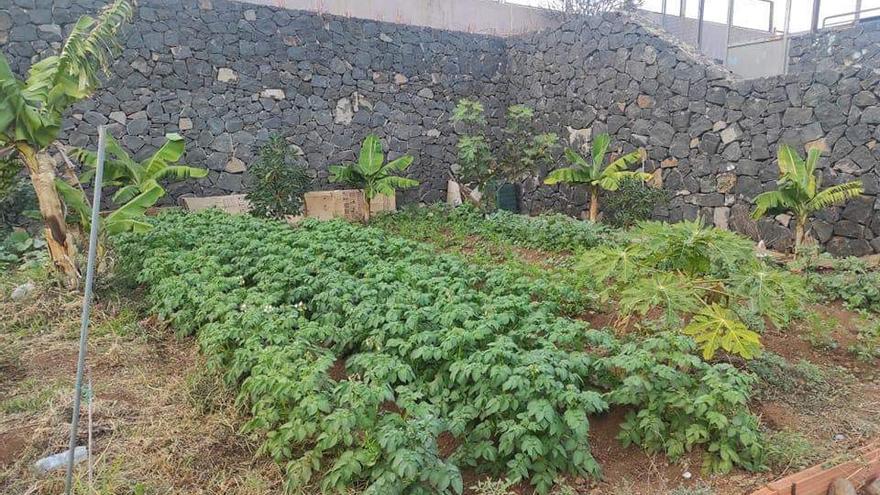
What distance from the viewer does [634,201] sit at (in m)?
8.89

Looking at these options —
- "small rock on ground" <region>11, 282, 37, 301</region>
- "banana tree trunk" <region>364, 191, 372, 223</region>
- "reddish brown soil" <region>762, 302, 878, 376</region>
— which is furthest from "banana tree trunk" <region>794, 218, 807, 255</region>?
"small rock on ground" <region>11, 282, 37, 301</region>

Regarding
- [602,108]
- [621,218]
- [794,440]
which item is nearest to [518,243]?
[621,218]

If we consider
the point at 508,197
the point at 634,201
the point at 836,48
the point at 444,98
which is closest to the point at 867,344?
the point at 634,201

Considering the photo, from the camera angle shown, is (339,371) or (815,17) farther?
(815,17)

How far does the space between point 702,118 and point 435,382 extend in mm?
7368

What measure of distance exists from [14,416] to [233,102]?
7.33m

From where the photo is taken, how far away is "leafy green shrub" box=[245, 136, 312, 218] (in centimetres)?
910

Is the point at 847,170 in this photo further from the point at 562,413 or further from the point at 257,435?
the point at 257,435

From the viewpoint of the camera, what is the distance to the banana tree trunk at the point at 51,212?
5.38 m

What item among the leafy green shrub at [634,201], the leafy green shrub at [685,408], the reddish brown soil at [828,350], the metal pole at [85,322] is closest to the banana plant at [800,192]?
the leafy green shrub at [634,201]

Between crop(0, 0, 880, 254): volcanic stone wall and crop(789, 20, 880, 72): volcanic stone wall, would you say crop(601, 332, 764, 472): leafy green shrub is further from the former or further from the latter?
crop(789, 20, 880, 72): volcanic stone wall

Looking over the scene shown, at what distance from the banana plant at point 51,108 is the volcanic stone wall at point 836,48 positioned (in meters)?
9.94

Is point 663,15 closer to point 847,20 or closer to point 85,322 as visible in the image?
point 847,20

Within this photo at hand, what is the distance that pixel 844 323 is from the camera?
16.6 ft
